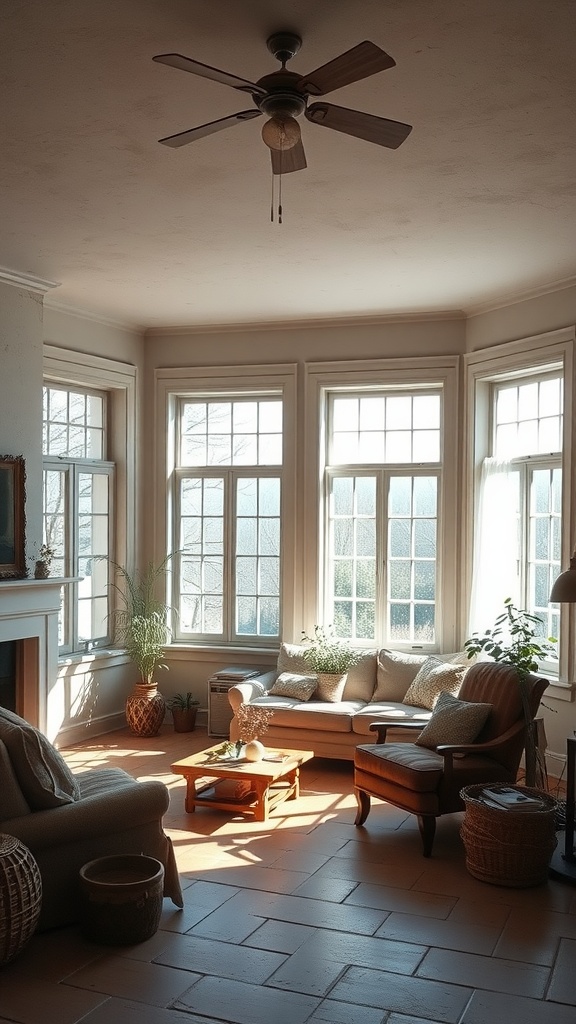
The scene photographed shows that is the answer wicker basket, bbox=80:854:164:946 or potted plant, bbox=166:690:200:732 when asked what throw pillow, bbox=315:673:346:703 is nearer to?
potted plant, bbox=166:690:200:732

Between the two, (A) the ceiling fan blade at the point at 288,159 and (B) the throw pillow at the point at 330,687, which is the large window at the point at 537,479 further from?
(A) the ceiling fan blade at the point at 288,159

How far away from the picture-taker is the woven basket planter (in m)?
3.54

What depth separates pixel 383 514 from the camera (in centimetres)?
796

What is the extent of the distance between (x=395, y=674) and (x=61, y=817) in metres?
3.76

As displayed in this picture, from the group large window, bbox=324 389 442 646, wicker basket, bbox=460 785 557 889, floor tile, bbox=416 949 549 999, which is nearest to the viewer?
floor tile, bbox=416 949 549 999

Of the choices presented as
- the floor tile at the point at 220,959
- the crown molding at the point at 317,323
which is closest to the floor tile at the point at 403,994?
the floor tile at the point at 220,959

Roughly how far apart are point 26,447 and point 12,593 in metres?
1.08

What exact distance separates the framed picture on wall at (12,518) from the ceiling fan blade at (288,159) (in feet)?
11.9

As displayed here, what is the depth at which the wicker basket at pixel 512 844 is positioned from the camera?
15.0ft

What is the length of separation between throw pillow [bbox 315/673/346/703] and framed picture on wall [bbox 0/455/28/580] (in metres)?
2.40

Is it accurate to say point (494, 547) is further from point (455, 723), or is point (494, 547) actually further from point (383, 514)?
point (455, 723)

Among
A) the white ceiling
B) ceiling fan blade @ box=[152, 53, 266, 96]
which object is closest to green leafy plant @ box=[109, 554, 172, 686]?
the white ceiling

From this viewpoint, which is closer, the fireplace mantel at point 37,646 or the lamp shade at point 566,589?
the lamp shade at point 566,589

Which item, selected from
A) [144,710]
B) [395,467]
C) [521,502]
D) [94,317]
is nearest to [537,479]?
[521,502]
